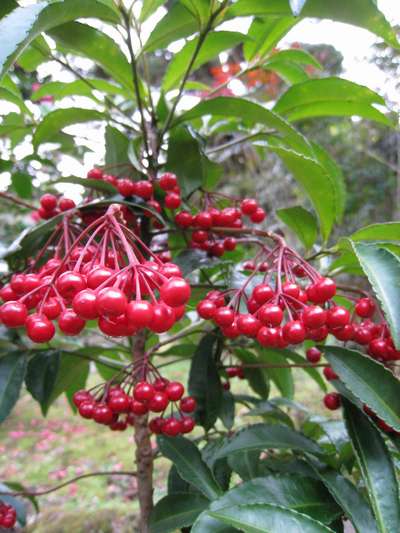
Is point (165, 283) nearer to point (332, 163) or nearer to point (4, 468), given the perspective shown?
point (332, 163)

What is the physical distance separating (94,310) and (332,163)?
761mm

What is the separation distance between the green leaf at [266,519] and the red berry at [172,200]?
1.73 ft

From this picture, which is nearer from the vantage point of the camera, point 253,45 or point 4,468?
point 253,45

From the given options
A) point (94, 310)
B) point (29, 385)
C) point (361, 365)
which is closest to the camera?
point (94, 310)

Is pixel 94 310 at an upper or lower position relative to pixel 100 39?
lower

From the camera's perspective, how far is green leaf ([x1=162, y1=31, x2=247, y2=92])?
0.94 metres

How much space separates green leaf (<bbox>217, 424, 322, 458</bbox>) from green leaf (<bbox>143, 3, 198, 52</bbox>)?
0.75 metres

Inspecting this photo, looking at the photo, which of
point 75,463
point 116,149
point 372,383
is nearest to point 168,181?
point 116,149

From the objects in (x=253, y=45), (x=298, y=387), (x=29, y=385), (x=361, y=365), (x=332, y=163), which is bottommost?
(x=298, y=387)

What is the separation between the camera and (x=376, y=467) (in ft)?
2.24

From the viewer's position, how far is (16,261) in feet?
2.96

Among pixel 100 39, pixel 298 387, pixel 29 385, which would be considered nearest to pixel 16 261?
pixel 29 385

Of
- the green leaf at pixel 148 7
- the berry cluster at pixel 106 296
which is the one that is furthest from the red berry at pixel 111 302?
the green leaf at pixel 148 7

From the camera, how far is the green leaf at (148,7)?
851 millimetres
